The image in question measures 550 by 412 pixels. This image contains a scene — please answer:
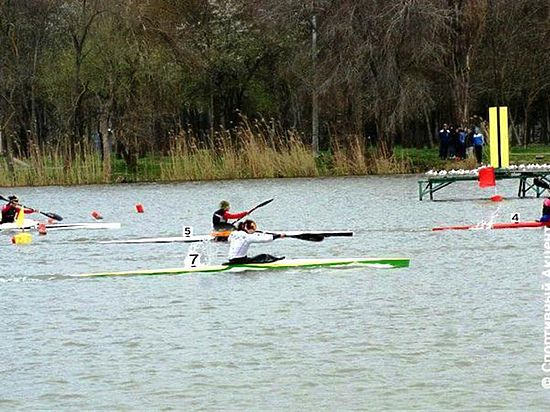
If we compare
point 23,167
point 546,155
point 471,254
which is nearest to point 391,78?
point 546,155

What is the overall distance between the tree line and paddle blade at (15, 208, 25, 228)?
17372 millimetres

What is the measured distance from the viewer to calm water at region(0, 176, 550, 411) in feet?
57.6

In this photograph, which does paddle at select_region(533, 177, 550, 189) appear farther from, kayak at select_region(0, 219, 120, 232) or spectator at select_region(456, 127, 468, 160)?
spectator at select_region(456, 127, 468, 160)

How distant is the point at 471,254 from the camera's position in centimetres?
3073

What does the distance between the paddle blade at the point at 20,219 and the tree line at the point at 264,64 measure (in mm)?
17372

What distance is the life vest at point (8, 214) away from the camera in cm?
3678

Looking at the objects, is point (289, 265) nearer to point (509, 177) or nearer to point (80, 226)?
point (80, 226)

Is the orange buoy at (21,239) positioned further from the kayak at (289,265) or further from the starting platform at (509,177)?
the starting platform at (509,177)

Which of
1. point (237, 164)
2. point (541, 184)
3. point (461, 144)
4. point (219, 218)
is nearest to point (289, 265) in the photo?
point (219, 218)

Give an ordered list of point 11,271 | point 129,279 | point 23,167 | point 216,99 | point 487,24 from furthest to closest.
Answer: point 216,99, point 487,24, point 23,167, point 11,271, point 129,279

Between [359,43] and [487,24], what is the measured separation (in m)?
10.1

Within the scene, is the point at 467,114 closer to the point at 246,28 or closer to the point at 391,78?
the point at 391,78

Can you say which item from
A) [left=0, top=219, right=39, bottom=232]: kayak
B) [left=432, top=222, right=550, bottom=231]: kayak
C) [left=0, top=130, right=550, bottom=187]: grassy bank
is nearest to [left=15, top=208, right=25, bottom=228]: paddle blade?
[left=0, top=219, right=39, bottom=232]: kayak

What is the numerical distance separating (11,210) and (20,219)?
47cm
